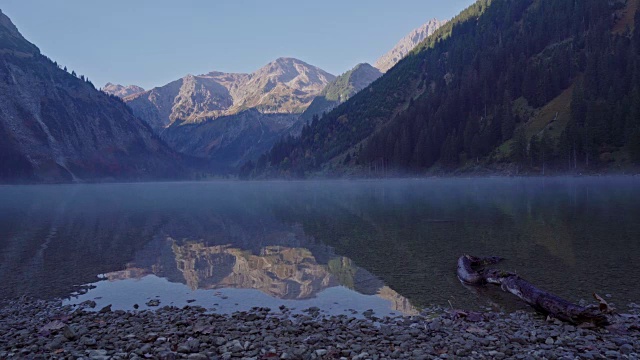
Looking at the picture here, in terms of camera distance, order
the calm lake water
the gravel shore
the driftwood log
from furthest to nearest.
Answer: the calm lake water < the driftwood log < the gravel shore

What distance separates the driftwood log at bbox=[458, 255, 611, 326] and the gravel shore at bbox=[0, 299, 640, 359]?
0.47 m

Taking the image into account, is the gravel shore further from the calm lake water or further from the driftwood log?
the calm lake water

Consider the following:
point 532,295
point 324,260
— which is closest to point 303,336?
point 532,295

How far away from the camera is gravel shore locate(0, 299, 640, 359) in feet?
34.3

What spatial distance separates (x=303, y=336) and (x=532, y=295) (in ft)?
30.2

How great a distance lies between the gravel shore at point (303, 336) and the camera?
34.3 ft

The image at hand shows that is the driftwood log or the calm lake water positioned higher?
the driftwood log

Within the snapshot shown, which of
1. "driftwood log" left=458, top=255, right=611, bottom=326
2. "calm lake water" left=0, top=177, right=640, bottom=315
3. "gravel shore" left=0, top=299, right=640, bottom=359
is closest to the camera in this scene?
"gravel shore" left=0, top=299, right=640, bottom=359

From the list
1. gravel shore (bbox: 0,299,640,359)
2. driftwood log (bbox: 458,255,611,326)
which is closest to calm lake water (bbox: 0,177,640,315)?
driftwood log (bbox: 458,255,611,326)

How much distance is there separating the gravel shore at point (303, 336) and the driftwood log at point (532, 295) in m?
0.47

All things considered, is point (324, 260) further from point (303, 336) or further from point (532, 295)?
point (303, 336)

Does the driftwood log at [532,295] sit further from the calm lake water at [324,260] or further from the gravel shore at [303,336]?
the calm lake water at [324,260]

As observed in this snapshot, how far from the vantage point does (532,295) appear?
1502 centimetres

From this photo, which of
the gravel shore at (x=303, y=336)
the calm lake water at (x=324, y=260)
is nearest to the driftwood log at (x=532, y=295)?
the gravel shore at (x=303, y=336)
